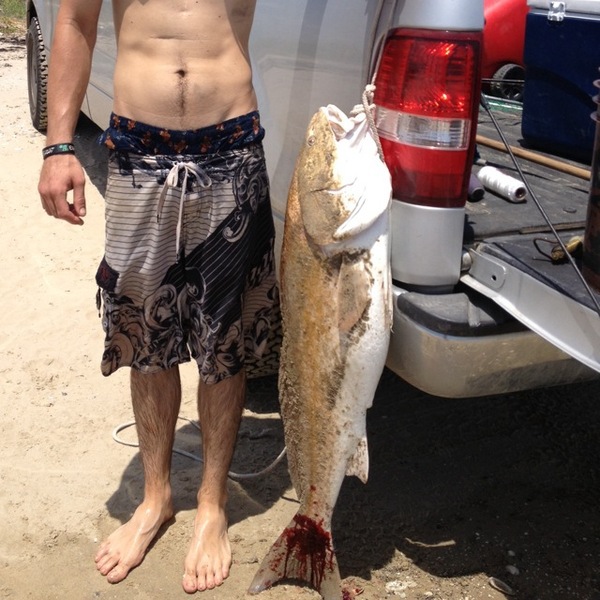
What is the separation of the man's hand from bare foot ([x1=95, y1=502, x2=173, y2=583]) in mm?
996

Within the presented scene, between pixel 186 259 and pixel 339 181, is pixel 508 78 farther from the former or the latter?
pixel 339 181

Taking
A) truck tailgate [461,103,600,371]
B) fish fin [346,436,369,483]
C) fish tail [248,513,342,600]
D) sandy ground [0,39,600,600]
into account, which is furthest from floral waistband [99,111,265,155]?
sandy ground [0,39,600,600]

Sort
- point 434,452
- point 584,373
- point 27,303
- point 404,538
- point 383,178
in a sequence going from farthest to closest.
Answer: point 27,303
point 434,452
point 404,538
point 584,373
point 383,178

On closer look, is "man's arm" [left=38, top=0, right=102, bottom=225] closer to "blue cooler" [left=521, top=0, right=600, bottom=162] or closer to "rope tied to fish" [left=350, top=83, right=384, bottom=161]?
"rope tied to fish" [left=350, top=83, right=384, bottom=161]

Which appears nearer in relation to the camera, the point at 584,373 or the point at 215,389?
the point at 584,373

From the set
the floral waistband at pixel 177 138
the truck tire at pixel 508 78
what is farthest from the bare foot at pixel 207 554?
the truck tire at pixel 508 78

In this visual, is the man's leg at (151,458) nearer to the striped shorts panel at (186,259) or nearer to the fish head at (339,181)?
the striped shorts panel at (186,259)

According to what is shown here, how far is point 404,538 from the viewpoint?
Result: 2969mm

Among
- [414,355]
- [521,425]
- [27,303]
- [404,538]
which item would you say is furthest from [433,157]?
[27,303]

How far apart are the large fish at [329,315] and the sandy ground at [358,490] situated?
0.41m

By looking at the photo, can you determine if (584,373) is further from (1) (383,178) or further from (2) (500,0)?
(2) (500,0)

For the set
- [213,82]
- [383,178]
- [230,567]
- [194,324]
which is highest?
[213,82]

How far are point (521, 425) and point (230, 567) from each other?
1.35 meters

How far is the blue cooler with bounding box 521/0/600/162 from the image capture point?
11.4 ft
